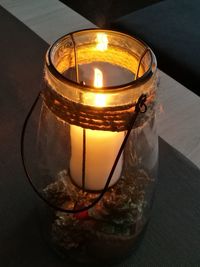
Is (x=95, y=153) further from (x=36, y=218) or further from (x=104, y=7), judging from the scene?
(x=104, y=7)

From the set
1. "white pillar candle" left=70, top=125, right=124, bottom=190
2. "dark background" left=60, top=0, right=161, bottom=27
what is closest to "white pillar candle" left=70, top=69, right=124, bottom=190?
"white pillar candle" left=70, top=125, right=124, bottom=190

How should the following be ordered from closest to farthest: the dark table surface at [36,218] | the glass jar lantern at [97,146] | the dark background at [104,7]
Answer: the glass jar lantern at [97,146] → the dark table surface at [36,218] → the dark background at [104,7]

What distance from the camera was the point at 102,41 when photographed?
16.7 inches

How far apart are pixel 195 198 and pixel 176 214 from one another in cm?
4

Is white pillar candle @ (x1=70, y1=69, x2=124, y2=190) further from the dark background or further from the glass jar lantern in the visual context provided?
the dark background

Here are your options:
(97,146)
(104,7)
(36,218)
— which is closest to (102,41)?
(97,146)

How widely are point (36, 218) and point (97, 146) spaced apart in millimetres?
160

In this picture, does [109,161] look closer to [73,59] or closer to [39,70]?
[73,59]

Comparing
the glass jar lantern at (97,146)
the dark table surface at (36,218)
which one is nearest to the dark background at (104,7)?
the dark table surface at (36,218)

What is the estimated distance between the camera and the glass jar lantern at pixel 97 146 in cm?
35

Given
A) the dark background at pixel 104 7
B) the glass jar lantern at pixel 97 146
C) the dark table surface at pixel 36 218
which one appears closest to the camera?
the glass jar lantern at pixel 97 146

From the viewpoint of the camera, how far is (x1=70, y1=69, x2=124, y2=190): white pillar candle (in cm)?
39

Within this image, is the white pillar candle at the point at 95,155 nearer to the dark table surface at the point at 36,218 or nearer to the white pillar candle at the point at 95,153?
the white pillar candle at the point at 95,153

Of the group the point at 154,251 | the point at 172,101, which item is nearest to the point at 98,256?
the point at 154,251
